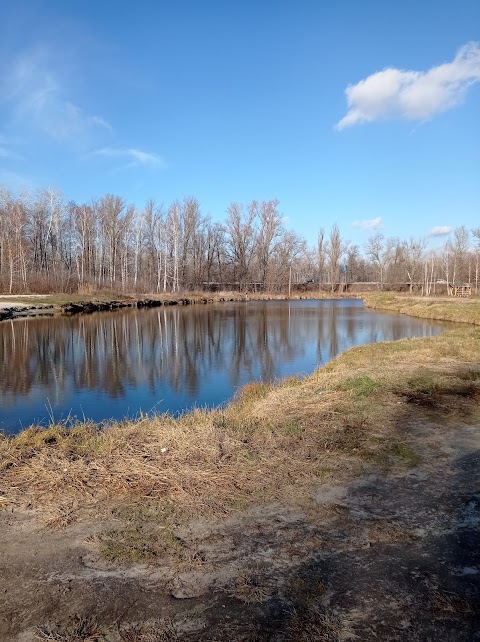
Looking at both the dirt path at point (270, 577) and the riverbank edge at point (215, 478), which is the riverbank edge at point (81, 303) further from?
the dirt path at point (270, 577)

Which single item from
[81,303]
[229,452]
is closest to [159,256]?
[81,303]

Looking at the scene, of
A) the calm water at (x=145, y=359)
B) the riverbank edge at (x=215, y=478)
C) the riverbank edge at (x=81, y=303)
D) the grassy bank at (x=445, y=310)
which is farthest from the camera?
the riverbank edge at (x=81, y=303)

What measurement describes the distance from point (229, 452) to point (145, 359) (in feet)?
36.8

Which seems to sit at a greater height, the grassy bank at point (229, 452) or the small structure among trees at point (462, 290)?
the small structure among trees at point (462, 290)

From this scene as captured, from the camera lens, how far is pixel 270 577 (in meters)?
2.83

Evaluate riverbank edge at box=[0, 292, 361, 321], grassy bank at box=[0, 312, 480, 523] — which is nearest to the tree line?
riverbank edge at box=[0, 292, 361, 321]

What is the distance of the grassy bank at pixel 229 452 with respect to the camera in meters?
3.96

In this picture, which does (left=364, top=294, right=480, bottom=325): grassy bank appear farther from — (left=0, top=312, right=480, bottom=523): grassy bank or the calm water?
(left=0, top=312, right=480, bottom=523): grassy bank

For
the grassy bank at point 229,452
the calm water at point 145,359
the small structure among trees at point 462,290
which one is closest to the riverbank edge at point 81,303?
the calm water at point 145,359

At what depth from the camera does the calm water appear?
1008 cm

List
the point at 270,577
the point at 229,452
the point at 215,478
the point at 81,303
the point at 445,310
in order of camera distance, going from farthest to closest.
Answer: the point at 81,303, the point at 445,310, the point at 229,452, the point at 215,478, the point at 270,577

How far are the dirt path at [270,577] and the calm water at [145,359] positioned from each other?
19.0 feet

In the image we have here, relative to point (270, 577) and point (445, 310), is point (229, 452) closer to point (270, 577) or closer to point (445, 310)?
point (270, 577)

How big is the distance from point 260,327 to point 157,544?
75.1 ft
